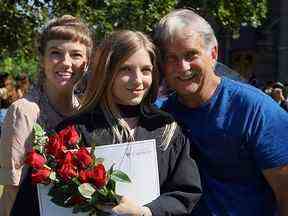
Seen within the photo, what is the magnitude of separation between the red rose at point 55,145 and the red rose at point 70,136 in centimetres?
1

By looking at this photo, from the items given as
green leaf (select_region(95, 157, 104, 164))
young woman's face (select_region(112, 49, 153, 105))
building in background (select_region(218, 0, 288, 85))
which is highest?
young woman's face (select_region(112, 49, 153, 105))

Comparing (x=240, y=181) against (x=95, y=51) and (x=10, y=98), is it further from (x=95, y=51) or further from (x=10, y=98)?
(x=10, y=98)

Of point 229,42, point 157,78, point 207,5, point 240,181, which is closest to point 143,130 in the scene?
point 157,78

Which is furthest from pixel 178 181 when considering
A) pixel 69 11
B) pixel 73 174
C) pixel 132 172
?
pixel 69 11

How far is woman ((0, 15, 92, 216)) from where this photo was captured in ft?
9.39

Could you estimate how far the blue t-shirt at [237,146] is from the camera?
273 cm

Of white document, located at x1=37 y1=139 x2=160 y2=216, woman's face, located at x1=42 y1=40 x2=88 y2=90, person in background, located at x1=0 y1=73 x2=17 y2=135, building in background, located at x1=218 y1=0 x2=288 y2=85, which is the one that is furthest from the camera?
building in background, located at x1=218 y1=0 x2=288 y2=85

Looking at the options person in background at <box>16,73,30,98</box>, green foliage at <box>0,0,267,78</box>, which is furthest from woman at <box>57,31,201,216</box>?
green foliage at <box>0,0,267,78</box>

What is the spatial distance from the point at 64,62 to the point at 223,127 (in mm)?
748

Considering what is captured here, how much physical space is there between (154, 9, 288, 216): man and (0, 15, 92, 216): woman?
457mm

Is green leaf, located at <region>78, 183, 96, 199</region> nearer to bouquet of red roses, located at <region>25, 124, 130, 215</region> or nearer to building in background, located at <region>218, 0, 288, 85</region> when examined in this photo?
bouquet of red roses, located at <region>25, 124, 130, 215</region>

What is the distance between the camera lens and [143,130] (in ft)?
8.66

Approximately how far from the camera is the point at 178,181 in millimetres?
2588

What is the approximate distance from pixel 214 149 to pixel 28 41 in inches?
375
